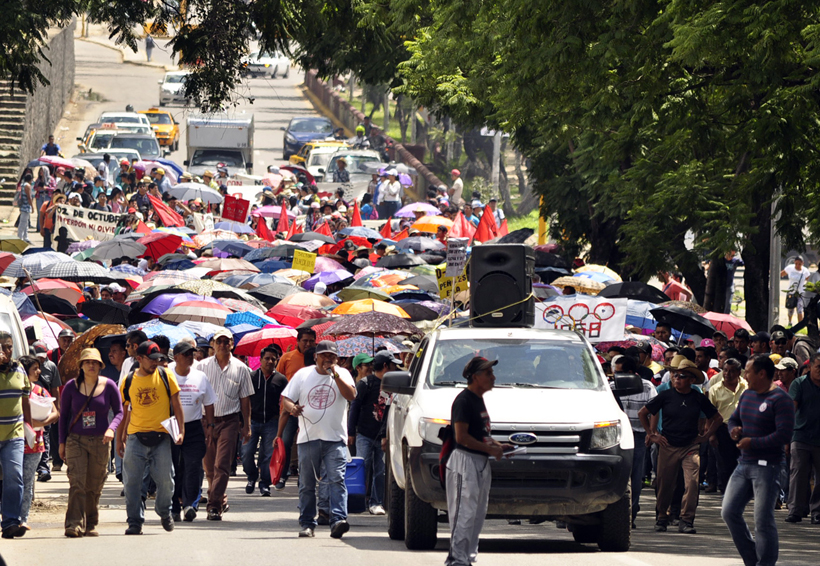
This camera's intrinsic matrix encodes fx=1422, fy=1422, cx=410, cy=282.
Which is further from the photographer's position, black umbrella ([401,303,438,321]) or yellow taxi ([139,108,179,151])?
yellow taxi ([139,108,179,151])

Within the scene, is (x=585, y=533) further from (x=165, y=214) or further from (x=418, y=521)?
(x=165, y=214)

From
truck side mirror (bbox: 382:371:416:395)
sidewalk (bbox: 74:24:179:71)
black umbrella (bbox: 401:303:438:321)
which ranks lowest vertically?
truck side mirror (bbox: 382:371:416:395)

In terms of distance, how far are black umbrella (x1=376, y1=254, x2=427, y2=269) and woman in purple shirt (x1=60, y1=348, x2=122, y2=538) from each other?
578 inches

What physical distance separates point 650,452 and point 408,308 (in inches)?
235

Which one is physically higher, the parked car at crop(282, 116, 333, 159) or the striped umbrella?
the parked car at crop(282, 116, 333, 159)

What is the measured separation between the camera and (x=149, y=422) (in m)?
12.4

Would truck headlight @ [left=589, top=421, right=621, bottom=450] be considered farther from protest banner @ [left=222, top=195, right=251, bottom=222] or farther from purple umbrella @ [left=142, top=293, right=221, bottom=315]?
protest banner @ [left=222, top=195, right=251, bottom=222]

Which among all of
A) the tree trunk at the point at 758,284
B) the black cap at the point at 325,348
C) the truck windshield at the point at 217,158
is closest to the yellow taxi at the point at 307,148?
the truck windshield at the point at 217,158

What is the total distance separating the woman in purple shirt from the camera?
Result: 39.5ft

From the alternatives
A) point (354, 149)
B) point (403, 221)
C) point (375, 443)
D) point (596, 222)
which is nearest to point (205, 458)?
point (375, 443)

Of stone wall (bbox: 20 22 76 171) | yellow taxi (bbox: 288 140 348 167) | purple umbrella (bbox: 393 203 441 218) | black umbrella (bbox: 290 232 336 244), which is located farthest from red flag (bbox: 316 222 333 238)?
yellow taxi (bbox: 288 140 348 167)

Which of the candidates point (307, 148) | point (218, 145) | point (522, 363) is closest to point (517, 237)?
point (522, 363)

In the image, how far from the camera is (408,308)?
22172mm

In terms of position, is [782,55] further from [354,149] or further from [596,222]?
[354,149]
